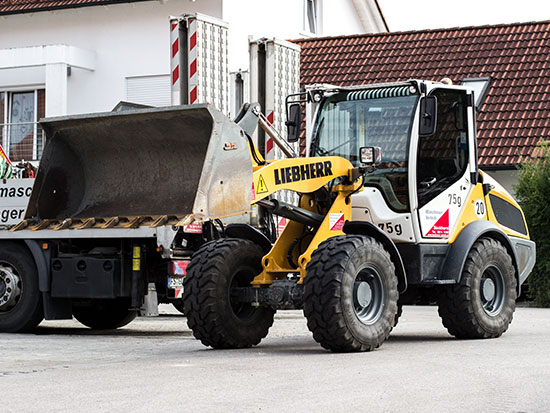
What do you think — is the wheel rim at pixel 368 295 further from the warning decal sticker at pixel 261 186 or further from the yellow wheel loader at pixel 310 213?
the warning decal sticker at pixel 261 186

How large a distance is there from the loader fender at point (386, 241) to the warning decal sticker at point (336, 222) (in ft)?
0.54

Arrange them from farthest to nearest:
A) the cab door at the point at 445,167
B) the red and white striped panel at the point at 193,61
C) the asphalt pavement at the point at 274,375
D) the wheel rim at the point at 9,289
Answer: the red and white striped panel at the point at 193,61 < the wheel rim at the point at 9,289 < the cab door at the point at 445,167 < the asphalt pavement at the point at 274,375

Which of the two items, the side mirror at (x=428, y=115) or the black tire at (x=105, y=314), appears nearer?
the side mirror at (x=428, y=115)

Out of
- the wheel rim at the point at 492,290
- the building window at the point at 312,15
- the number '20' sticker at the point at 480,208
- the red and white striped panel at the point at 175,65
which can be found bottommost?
the wheel rim at the point at 492,290

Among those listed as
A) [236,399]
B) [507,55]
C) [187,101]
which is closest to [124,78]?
[507,55]

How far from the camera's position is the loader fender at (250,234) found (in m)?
12.9

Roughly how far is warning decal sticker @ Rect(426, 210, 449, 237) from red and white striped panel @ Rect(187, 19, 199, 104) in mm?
4157

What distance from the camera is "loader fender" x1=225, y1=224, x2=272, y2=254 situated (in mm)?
12938

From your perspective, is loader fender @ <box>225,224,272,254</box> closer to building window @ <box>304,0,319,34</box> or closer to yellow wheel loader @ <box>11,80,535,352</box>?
yellow wheel loader @ <box>11,80,535,352</box>

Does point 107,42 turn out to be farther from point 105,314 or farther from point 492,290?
point 492,290

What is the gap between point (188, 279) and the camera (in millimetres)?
12188

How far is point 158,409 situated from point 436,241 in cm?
615

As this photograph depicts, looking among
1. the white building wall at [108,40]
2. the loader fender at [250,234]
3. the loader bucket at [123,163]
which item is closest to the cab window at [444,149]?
the loader fender at [250,234]

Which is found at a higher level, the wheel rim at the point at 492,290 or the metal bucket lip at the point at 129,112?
the metal bucket lip at the point at 129,112
